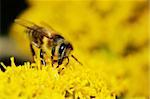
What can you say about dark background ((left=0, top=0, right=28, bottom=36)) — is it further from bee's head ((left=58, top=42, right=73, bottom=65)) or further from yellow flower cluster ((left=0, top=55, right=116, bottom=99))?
yellow flower cluster ((left=0, top=55, right=116, bottom=99))

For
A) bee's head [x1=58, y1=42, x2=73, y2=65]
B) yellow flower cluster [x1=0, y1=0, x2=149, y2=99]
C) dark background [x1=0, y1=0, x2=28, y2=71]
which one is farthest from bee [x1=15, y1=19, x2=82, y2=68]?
dark background [x1=0, y1=0, x2=28, y2=71]

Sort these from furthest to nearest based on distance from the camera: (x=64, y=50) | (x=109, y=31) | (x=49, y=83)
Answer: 1. (x=109, y=31)
2. (x=64, y=50)
3. (x=49, y=83)

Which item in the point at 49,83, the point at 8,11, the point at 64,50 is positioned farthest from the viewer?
the point at 8,11

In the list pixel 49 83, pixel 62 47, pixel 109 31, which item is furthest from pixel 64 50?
pixel 109 31

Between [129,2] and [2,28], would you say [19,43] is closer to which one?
[2,28]

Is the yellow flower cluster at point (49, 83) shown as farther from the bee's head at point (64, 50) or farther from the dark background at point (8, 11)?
the dark background at point (8, 11)

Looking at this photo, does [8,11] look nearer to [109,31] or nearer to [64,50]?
[109,31]

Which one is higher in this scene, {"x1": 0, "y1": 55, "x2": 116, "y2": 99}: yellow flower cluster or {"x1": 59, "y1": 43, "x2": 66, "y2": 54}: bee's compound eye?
{"x1": 59, "y1": 43, "x2": 66, "y2": 54}: bee's compound eye

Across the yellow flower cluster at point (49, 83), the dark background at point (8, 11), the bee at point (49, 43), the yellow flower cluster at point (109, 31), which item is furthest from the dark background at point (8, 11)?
the yellow flower cluster at point (49, 83)
